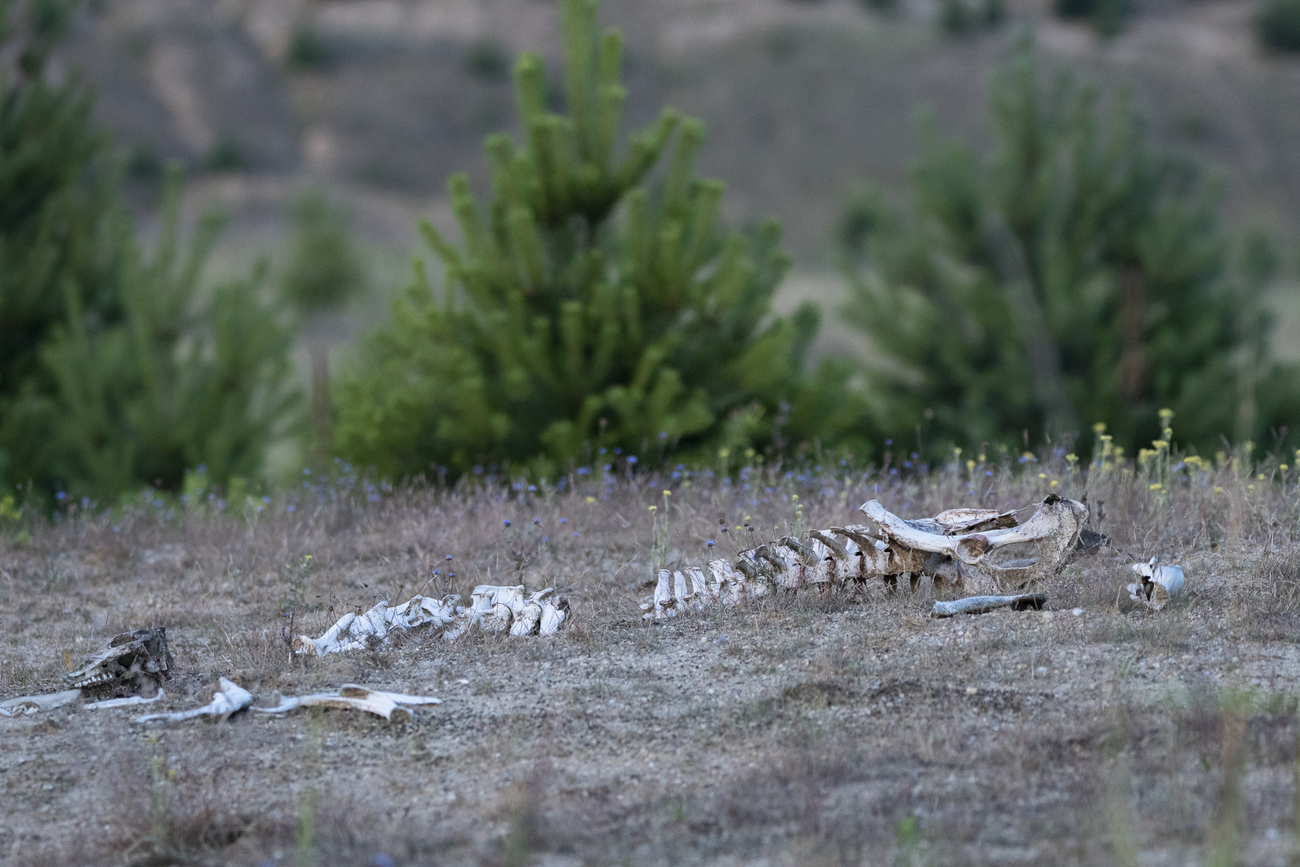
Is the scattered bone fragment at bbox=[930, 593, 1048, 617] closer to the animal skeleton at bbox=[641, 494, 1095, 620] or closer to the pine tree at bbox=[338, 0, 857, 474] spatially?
the animal skeleton at bbox=[641, 494, 1095, 620]

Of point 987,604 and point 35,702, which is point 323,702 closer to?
point 35,702

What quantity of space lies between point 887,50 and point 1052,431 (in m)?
58.6

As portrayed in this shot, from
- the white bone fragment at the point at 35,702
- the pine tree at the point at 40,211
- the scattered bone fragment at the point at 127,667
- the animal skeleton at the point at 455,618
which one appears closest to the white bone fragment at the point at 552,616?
the animal skeleton at the point at 455,618

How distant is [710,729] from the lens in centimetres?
317

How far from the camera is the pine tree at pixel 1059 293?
38.3ft

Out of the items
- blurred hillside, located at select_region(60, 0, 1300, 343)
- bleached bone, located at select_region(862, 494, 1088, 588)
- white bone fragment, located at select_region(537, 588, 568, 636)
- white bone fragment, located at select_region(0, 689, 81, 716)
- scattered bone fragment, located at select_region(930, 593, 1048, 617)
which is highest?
bleached bone, located at select_region(862, 494, 1088, 588)

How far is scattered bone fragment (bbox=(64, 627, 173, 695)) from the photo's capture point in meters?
3.59

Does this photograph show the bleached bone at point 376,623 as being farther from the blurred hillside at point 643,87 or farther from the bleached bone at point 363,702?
the blurred hillside at point 643,87

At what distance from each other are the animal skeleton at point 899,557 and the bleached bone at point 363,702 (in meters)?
1.03

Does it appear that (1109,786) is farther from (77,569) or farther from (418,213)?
(418,213)

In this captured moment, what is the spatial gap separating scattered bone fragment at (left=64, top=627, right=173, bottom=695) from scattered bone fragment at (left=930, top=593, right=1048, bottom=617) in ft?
8.04

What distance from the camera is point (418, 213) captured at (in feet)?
174

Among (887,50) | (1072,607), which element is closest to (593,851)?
(1072,607)

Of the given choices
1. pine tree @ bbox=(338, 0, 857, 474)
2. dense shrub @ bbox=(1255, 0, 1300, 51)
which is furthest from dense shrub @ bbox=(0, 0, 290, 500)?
dense shrub @ bbox=(1255, 0, 1300, 51)
